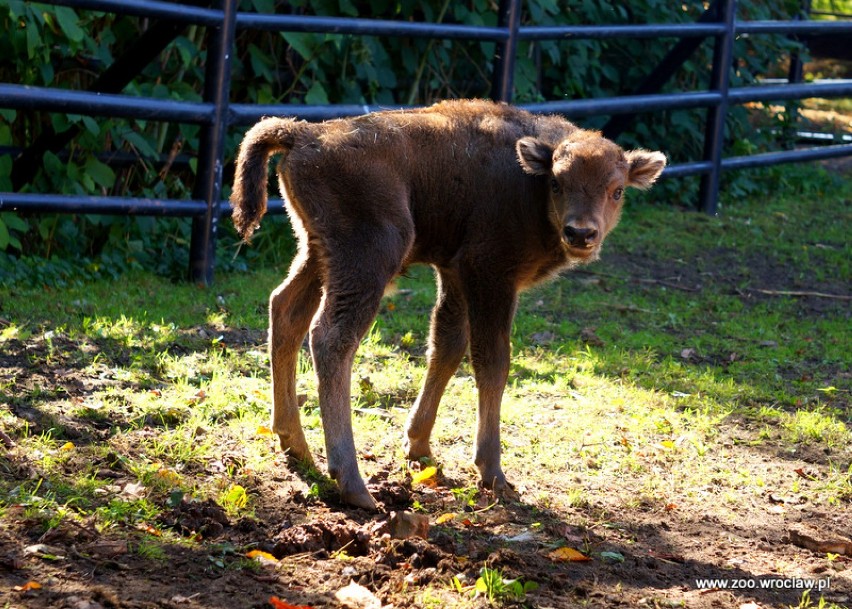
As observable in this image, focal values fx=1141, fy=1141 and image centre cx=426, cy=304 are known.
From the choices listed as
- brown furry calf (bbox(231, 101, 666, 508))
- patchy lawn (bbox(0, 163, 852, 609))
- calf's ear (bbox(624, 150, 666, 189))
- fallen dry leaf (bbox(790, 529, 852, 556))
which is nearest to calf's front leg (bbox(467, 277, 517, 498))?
brown furry calf (bbox(231, 101, 666, 508))

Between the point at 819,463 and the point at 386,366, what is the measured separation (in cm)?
241

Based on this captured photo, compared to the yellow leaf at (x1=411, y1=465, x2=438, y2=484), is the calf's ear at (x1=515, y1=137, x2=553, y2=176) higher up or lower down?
higher up

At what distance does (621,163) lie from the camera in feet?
17.4

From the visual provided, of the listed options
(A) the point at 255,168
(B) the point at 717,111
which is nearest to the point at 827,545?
(A) the point at 255,168

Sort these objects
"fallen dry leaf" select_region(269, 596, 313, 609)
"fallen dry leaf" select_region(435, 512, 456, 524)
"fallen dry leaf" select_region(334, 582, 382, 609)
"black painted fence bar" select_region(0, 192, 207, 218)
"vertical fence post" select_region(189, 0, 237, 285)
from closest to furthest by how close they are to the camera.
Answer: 1. "fallen dry leaf" select_region(269, 596, 313, 609)
2. "fallen dry leaf" select_region(334, 582, 382, 609)
3. "fallen dry leaf" select_region(435, 512, 456, 524)
4. "black painted fence bar" select_region(0, 192, 207, 218)
5. "vertical fence post" select_region(189, 0, 237, 285)

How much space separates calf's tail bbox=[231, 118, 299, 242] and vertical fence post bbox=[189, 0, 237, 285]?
2979mm

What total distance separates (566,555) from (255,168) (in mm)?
2071

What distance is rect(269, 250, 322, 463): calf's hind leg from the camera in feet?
16.7

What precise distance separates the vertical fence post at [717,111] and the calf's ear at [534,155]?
6446 mm

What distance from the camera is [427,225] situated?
16.9 ft

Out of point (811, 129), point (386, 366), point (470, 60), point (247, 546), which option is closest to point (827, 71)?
point (811, 129)

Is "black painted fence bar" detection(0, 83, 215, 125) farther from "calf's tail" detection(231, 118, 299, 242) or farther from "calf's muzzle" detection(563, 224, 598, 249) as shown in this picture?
"calf's muzzle" detection(563, 224, 598, 249)

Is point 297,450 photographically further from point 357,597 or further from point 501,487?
point 357,597

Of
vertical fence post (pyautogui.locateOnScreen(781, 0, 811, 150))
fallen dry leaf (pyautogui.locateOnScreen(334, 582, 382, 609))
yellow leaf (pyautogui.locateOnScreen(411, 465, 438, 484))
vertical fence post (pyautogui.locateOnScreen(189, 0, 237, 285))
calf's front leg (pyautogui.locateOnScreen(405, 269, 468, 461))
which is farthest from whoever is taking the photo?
vertical fence post (pyautogui.locateOnScreen(781, 0, 811, 150))
